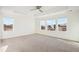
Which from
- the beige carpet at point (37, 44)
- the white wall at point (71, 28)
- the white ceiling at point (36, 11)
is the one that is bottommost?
the beige carpet at point (37, 44)

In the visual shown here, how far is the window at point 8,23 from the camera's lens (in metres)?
1.94

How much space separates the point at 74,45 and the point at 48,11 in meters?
0.78

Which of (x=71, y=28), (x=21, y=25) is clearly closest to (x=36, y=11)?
(x=21, y=25)

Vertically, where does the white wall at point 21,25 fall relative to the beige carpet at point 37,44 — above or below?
above

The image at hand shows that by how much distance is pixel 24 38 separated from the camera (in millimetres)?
1967

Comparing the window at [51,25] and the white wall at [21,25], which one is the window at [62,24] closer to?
the window at [51,25]

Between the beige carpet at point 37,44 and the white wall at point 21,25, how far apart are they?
9 centimetres

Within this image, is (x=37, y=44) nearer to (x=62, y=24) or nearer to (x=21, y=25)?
(x=21, y=25)

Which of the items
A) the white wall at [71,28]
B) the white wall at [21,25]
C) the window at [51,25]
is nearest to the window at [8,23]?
the white wall at [21,25]

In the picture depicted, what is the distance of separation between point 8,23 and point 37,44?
2.14ft

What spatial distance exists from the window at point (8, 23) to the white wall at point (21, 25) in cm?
5

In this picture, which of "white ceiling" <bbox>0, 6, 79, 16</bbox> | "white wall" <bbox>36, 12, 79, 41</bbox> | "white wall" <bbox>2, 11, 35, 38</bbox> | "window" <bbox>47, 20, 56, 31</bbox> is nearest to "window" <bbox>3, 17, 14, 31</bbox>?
"white wall" <bbox>2, 11, 35, 38</bbox>

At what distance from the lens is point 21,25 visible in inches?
77.5

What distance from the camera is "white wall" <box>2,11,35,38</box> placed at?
1933mm
